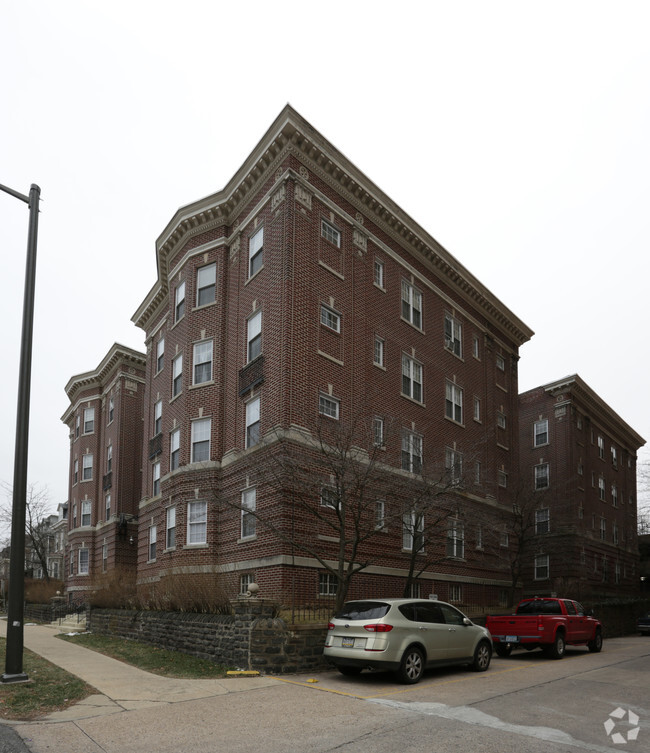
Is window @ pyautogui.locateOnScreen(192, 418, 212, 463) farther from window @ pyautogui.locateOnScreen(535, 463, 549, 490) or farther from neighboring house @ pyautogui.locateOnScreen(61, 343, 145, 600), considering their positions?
window @ pyautogui.locateOnScreen(535, 463, 549, 490)

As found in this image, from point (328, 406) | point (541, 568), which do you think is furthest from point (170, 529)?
point (541, 568)

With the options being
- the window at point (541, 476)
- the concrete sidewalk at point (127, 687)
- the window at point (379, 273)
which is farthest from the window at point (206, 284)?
the window at point (541, 476)

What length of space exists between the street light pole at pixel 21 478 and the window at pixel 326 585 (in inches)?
399

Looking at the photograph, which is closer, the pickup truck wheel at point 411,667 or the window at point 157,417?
the pickup truck wheel at point 411,667

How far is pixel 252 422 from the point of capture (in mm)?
24188

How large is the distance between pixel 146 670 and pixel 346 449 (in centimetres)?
726

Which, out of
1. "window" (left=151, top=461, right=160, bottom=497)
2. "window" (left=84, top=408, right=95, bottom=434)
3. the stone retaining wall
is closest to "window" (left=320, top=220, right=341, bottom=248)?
"window" (left=151, top=461, right=160, bottom=497)

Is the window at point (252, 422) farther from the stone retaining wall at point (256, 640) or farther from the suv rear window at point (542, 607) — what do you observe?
the suv rear window at point (542, 607)

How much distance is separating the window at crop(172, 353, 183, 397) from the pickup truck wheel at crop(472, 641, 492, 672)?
16564mm

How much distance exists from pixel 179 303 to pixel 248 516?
1062 cm

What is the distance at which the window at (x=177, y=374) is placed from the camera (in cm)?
2919

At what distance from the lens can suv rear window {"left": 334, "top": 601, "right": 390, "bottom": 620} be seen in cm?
1428

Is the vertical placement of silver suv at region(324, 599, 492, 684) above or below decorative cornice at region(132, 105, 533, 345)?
below

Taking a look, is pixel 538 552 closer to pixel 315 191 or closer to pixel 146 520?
pixel 146 520
